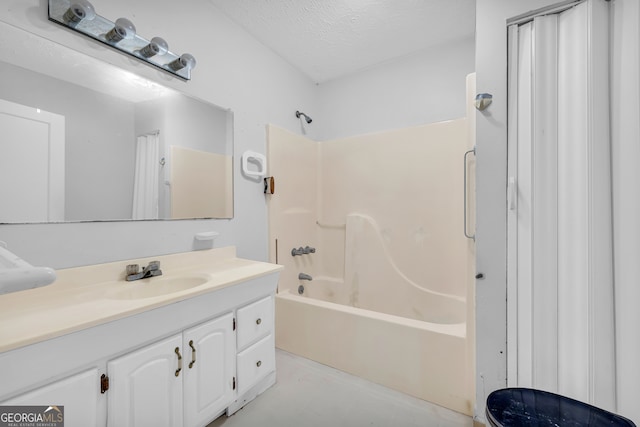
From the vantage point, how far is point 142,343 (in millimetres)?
1022

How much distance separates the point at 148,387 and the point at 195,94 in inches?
65.7

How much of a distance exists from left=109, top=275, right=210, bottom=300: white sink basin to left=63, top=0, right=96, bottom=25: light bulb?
1.26 m

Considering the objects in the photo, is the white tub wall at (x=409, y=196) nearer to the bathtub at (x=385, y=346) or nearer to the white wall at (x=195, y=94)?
the bathtub at (x=385, y=346)

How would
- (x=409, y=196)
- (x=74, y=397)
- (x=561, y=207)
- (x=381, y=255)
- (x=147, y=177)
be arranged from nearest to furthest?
(x=74, y=397) < (x=561, y=207) < (x=147, y=177) < (x=409, y=196) < (x=381, y=255)

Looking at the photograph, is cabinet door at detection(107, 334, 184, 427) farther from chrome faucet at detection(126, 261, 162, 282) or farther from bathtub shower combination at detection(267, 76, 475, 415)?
bathtub shower combination at detection(267, 76, 475, 415)

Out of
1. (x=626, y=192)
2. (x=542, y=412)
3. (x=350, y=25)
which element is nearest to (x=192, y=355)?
(x=542, y=412)

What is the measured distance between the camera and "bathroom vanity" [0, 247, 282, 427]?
0.79 meters

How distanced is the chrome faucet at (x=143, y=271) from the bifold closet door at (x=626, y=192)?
215 cm

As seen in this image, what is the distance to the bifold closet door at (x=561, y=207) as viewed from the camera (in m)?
→ 1.06

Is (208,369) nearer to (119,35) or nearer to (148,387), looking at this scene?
(148,387)

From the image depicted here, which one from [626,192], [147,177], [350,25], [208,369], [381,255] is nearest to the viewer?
[626,192]

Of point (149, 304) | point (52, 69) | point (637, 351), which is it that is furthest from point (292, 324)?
point (52, 69)

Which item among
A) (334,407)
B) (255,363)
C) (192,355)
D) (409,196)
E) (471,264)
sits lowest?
(334,407)

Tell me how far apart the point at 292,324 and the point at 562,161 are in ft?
6.53
